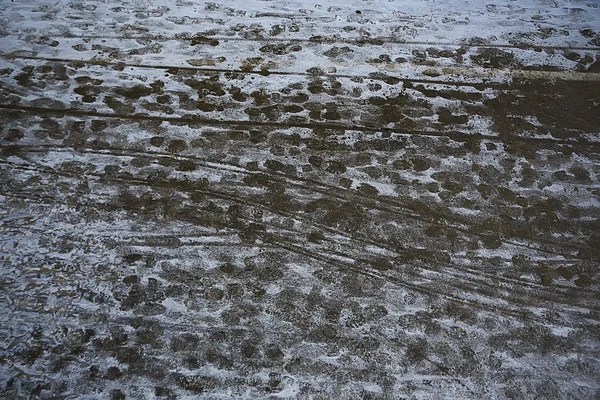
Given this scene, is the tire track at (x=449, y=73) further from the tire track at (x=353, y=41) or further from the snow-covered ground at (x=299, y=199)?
the tire track at (x=353, y=41)

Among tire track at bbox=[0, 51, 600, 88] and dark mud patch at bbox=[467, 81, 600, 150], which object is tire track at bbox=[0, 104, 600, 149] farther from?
tire track at bbox=[0, 51, 600, 88]

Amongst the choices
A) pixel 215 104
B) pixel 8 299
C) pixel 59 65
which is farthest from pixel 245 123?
pixel 8 299

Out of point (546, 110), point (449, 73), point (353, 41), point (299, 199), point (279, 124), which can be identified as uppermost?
point (353, 41)

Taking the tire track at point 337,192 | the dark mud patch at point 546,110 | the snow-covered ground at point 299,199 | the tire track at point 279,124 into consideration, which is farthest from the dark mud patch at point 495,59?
the tire track at point 337,192

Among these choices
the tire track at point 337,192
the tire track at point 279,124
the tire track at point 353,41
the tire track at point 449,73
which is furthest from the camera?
the tire track at point 353,41

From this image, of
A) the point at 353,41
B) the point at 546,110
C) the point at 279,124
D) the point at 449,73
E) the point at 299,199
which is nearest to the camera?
the point at 299,199

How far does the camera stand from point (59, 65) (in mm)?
3447

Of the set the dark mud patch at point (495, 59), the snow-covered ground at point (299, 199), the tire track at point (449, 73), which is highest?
the dark mud patch at point (495, 59)

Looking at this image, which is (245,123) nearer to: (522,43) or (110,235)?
(110,235)

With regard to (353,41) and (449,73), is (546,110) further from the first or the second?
(353,41)

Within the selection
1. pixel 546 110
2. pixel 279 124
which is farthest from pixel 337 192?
pixel 546 110

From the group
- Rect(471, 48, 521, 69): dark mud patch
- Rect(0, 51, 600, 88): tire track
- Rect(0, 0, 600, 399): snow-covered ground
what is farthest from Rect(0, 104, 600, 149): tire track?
Rect(471, 48, 521, 69): dark mud patch

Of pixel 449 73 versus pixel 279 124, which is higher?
pixel 449 73

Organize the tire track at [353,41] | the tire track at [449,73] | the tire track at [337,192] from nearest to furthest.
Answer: the tire track at [337,192]
the tire track at [449,73]
the tire track at [353,41]
